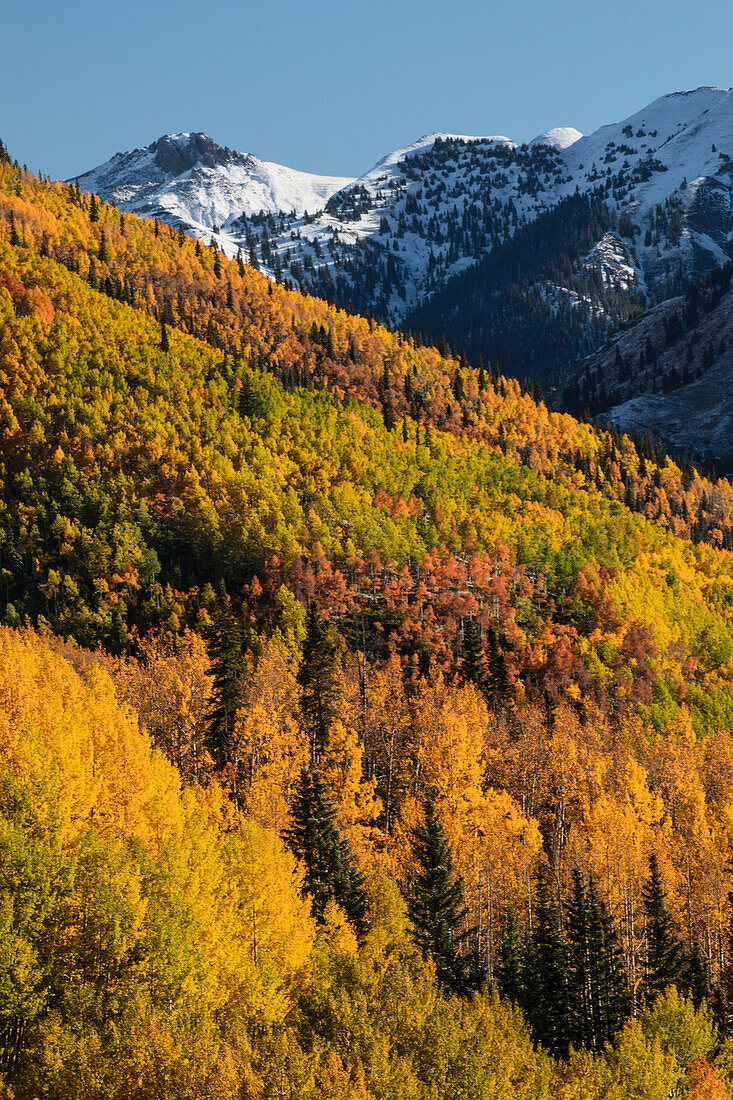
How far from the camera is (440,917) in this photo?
61062 mm

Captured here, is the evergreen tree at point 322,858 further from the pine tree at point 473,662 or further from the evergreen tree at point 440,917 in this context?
the pine tree at point 473,662

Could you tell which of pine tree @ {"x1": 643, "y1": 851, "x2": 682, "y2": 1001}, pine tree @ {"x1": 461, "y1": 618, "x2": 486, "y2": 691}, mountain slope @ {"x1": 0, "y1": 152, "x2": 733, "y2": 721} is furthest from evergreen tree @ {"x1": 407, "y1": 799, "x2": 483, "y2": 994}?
mountain slope @ {"x1": 0, "y1": 152, "x2": 733, "y2": 721}

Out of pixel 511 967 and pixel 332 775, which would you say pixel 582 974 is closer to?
pixel 511 967

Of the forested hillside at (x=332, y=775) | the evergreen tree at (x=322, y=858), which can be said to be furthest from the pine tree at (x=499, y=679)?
the evergreen tree at (x=322, y=858)

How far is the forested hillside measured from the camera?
130ft

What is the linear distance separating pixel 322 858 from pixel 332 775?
24850 millimetres

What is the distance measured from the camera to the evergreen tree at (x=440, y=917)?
58.7m

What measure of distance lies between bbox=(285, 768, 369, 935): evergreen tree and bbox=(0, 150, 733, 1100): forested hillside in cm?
25

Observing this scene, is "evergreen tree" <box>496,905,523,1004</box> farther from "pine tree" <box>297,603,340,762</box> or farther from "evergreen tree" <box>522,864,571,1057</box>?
"pine tree" <box>297,603,340,762</box>

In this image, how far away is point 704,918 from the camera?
271 feet

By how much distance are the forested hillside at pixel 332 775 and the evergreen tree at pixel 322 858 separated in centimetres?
25

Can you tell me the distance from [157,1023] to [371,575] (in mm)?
122616

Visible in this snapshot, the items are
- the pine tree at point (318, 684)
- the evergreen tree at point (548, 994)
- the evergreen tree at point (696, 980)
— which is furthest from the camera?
the pine tree at point (318, 684)

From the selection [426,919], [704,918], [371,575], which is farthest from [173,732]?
[371,575]
